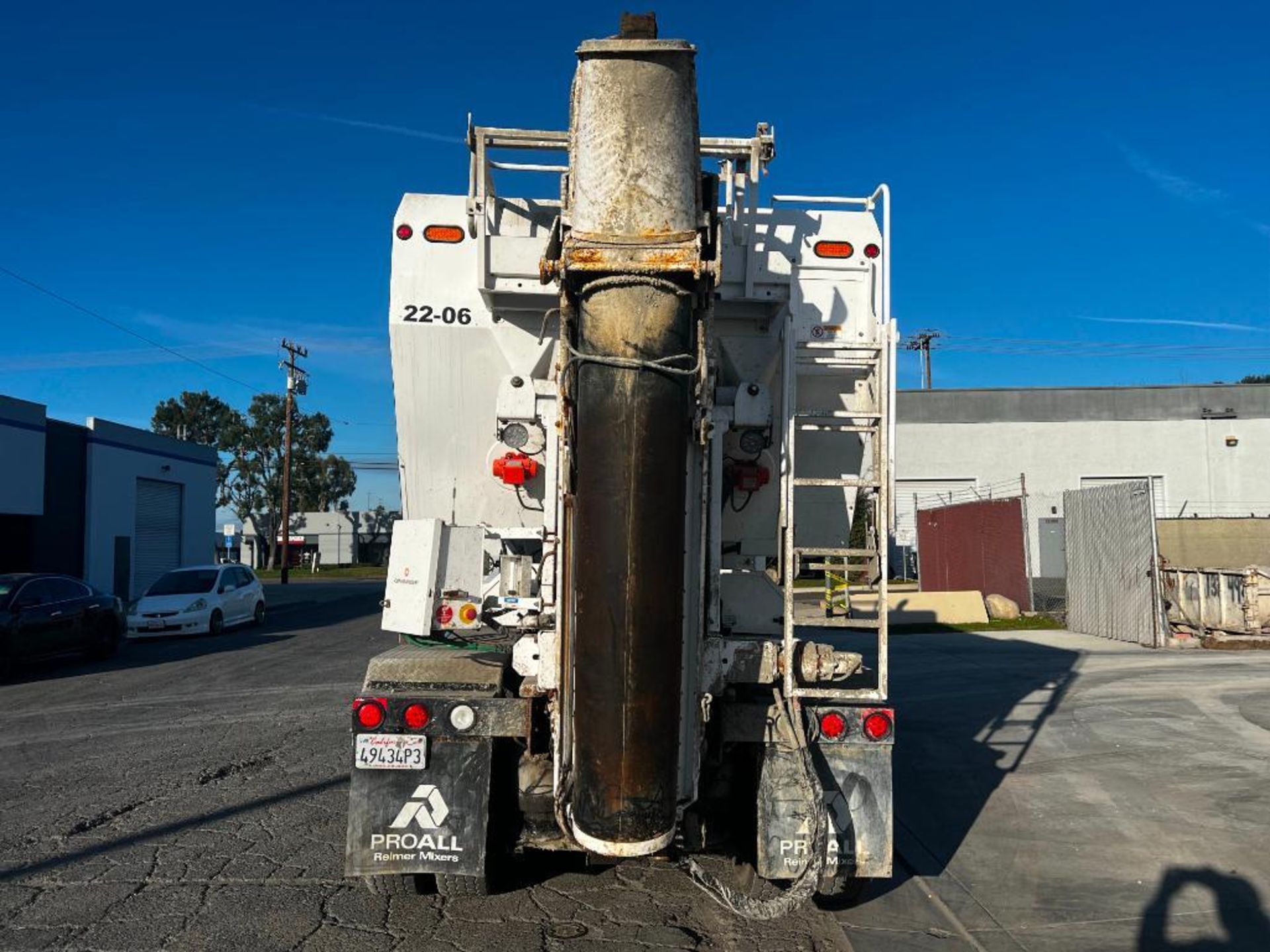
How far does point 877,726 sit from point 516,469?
2.16 m

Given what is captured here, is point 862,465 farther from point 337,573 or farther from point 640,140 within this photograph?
point 337,573

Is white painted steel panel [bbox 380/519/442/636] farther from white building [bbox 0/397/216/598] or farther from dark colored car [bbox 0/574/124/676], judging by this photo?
white building [bbox 0/397/216/598]

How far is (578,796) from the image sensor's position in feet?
12.4

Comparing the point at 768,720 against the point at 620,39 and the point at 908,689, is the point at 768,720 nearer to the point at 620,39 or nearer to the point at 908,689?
the point at 620,39

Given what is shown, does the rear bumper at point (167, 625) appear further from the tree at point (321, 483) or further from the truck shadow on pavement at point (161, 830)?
the tree at point (321, 483)

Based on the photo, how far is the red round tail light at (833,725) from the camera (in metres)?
4.76

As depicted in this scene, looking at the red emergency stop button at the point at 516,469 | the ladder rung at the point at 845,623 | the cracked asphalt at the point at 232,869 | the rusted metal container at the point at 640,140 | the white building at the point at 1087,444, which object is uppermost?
the white building at the point at 1087,444

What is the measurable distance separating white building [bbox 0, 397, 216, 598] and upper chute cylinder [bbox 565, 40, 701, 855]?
25708 millimetres

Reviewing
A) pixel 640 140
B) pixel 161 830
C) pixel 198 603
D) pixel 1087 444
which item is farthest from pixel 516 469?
pixel 1087 444

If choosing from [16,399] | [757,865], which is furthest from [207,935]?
[16,399]

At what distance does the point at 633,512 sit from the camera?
11.7 ft

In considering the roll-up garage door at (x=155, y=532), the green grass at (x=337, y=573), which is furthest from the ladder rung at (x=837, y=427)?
the green grass at (x=337, y=573)

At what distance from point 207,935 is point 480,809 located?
144 centimetres

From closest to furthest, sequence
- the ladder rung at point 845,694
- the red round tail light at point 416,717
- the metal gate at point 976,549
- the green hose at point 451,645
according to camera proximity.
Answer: the ladder rung at point 845,694 < the red round tail light at point 416,717 < the green hose at point 451,645 < the metal gate at point 976,549
